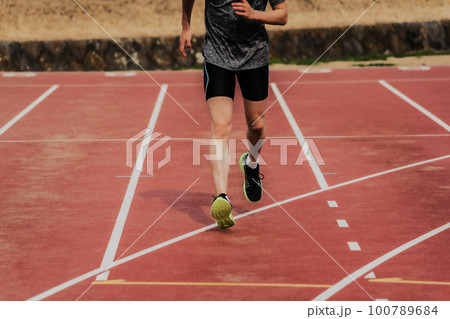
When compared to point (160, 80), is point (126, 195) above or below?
above

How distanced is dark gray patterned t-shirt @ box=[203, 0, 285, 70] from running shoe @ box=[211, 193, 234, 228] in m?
1.09

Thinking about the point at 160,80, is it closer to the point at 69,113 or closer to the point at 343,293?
the point at 69,113

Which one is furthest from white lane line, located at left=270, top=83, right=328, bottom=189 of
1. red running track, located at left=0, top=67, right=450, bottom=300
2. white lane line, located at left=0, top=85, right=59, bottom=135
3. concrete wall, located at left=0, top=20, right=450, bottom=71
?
concrete wall, located at left=0, top=20, right=450, bottom=71

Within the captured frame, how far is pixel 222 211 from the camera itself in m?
7.64

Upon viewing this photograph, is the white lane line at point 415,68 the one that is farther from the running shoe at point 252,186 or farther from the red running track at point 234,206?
the running shoe at point 252,186

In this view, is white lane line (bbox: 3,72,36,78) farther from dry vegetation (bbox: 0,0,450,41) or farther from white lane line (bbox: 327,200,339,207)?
white lane line (bbox: 327,200,339,207)

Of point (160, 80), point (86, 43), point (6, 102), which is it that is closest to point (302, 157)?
point (6, 102)

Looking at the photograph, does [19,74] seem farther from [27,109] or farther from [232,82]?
[232,82]

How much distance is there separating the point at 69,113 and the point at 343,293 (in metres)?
8.57

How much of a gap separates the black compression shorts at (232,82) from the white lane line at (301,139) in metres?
1.58

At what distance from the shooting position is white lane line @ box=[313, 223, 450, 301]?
628 centimetres

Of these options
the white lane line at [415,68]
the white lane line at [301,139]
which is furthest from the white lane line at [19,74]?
the white lane line at [415,68]

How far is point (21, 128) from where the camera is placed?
42.6 ft

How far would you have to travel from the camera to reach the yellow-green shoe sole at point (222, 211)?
7.64 meters
